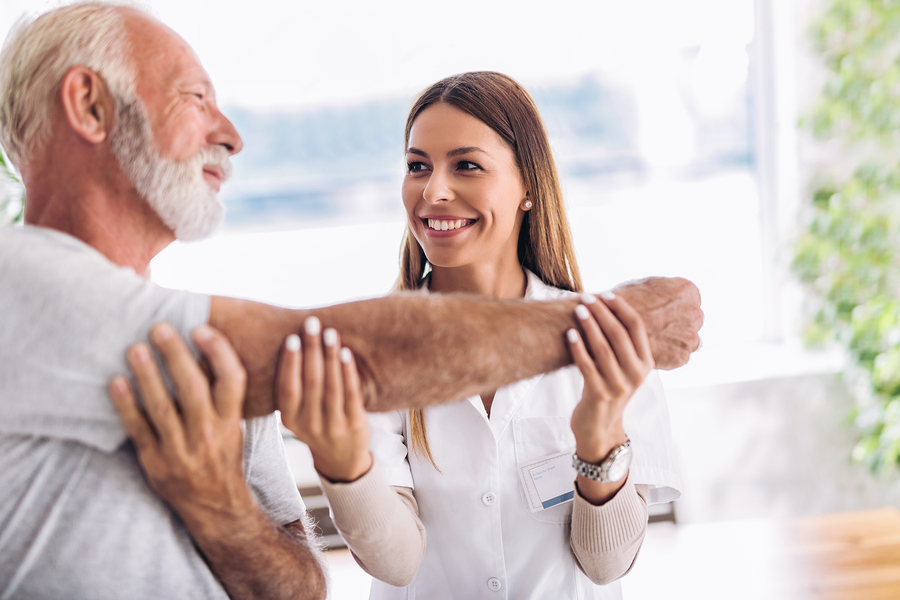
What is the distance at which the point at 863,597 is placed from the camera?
1.46m

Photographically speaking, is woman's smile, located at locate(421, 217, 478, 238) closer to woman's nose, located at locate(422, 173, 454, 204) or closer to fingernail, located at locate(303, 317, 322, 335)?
woman's nose, located at locate(422, 173, 454, 204)

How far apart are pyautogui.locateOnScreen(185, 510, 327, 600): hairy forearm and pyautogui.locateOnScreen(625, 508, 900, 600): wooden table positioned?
1.12 metres

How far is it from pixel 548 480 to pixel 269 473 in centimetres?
54

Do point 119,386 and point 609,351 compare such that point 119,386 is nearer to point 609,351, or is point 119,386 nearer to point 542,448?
point 609,351

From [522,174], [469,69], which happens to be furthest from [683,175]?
[522,174]

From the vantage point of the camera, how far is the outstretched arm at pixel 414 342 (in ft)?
2.41

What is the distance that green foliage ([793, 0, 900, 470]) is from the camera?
8.91ft

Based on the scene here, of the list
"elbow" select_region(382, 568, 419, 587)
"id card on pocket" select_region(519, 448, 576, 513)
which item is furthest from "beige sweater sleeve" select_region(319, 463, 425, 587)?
"id card on pocket" select_region(519, 448, 576, 513)

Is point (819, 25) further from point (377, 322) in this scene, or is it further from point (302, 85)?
point (377, 322)

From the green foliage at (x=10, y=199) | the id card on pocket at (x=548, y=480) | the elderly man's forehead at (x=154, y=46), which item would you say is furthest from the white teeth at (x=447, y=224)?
the green foliage at (x=10, y=199)

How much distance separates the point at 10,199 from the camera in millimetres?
2039

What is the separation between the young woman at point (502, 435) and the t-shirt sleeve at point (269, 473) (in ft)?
0.24

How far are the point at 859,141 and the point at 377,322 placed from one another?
303 centimetres

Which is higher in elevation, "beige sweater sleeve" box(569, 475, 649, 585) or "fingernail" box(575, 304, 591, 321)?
"fingernail" box(575, 304, 591, 321)
